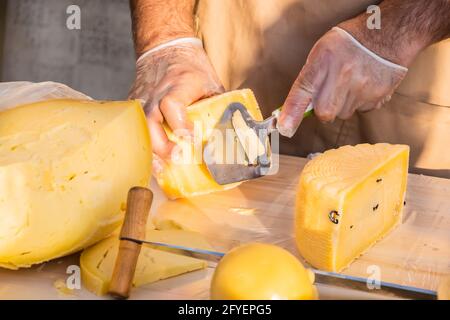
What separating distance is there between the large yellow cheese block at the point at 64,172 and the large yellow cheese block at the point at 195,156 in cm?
24

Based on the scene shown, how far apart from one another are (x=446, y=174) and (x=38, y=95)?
96 centimetres

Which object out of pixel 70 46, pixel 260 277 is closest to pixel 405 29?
pixel 260 277

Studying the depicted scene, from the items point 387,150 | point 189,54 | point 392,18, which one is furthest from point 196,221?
point 392,18

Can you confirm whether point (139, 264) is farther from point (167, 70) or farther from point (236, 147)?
point (167, 70)

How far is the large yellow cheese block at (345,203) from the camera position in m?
1.17

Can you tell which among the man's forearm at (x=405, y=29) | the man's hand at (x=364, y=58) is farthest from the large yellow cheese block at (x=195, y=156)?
the man's forearm at (x=405, y=29)

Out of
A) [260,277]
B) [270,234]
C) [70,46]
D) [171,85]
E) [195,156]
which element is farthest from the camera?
[70,46]

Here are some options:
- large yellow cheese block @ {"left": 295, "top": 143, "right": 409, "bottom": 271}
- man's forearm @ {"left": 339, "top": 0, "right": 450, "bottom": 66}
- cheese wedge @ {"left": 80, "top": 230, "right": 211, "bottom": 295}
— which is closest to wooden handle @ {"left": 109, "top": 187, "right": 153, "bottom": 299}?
cheese wedge @ {"left": 80, "top": 230, "right": 211, "bottom": 295}

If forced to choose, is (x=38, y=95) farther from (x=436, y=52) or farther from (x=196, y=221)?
(x=436, y=52)

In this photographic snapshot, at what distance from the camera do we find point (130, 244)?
1.02m

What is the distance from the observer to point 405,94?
5.80ft

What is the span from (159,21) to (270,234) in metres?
0.70

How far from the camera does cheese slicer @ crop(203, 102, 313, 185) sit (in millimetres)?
1405

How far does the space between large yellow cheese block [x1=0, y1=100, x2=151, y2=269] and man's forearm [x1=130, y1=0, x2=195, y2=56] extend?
600mm
